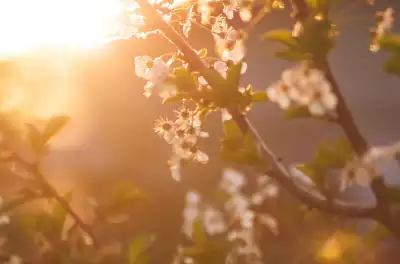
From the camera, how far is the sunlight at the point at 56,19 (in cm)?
49

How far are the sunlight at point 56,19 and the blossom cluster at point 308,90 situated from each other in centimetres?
18

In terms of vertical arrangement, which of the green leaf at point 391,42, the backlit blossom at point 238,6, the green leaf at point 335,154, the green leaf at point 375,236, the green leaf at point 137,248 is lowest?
the green leaf at point 375,236

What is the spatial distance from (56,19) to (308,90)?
402 millimetres

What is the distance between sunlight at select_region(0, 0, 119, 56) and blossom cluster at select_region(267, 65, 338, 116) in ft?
0.60

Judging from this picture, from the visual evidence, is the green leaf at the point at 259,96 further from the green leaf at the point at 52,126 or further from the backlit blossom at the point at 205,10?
the green leaf at the point at 52,126

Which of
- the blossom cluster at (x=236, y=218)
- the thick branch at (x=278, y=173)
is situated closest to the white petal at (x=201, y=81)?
the thick branch at (x=278, y=173)

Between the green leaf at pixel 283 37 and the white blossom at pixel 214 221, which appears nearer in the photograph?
the green leaf at pixel 283 37

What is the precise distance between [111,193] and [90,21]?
222 mm

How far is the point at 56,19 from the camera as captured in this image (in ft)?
2.12

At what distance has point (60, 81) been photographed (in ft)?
4.66

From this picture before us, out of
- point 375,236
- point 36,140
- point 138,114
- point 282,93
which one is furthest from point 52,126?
point 138,114

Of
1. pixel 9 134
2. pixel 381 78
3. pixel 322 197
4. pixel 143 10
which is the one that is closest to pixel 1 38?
pixel 9 134

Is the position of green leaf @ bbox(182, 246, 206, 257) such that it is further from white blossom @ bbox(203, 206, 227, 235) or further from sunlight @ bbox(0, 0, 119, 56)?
sunlight @ bbox(0, 0, 119, 56)

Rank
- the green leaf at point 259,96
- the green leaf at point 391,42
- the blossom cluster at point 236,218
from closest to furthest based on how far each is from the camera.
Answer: the green leaf at point 391,42 → the green leaf at point 259,96 → the blossom cluster at point 236,218
